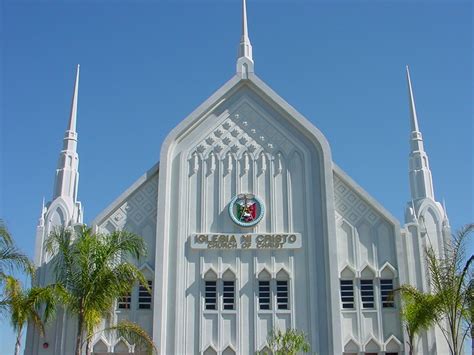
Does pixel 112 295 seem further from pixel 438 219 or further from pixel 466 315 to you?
pixel 438 219

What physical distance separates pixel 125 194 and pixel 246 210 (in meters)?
5.24

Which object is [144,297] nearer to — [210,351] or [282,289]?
[210,351]

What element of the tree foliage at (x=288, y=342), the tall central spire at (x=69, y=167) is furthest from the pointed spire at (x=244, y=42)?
the tree foliage at (x=288, y=342)

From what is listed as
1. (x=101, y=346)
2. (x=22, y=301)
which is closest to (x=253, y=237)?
(x=101, y=346)

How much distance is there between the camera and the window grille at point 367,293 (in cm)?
2636

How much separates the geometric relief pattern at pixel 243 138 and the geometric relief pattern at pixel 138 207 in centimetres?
266

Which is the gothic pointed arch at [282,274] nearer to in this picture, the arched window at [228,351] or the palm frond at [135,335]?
the arched window at [228,351]

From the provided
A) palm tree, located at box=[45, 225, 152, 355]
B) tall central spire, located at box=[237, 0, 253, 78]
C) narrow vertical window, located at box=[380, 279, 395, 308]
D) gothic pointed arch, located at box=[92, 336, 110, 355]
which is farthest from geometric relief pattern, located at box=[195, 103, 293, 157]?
gothic pointed arch, located at box=[92, 336, 110, 355]

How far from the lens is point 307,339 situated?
25.5m

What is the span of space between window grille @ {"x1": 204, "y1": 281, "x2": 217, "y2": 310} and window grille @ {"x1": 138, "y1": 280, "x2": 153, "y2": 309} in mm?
2293

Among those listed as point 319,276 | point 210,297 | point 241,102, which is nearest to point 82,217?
point 210,297

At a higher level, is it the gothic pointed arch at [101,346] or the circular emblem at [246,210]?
the circular emblem at [246,210]

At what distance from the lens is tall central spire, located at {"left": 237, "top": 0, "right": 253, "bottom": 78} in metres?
29.5

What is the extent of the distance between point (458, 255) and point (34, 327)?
54.5 ft
